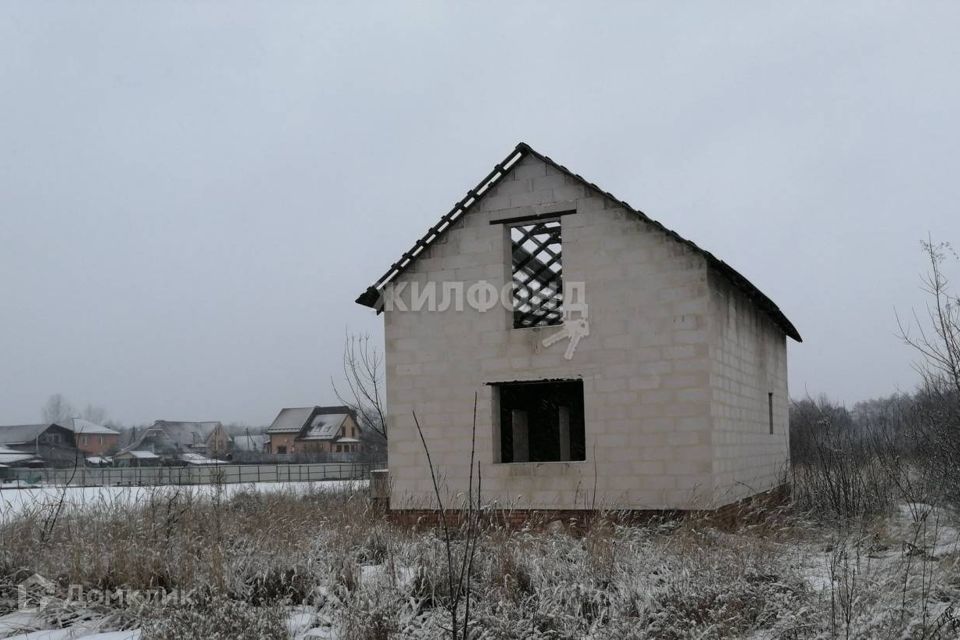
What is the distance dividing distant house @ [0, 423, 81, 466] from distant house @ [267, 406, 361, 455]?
18067 mm

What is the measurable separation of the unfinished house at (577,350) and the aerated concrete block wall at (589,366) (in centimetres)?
2

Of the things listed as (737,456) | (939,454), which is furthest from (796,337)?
(939,454)

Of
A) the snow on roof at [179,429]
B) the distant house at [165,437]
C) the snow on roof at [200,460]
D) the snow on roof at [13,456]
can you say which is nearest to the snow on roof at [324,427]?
the distant house at [165,437]

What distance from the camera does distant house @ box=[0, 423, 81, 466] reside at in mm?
72625

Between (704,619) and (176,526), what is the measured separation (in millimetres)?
5889

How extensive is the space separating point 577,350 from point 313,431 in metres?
67.5

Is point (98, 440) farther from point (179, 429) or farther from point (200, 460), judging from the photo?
point (200, 460)

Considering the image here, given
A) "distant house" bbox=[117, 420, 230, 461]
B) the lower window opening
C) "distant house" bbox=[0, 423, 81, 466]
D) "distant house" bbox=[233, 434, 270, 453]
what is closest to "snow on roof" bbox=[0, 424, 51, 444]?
"distant house" bbox=[0, 423, 81, 466]

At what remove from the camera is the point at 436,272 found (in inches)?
538

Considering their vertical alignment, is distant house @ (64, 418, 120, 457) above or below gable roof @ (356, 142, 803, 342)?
below

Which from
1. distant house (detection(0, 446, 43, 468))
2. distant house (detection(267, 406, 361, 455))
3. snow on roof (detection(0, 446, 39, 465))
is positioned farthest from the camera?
distant house (detection(267, 406, 361, 455))

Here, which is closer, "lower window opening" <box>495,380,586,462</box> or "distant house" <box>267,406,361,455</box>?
"lower window opening" <box>495,380,586,462</box>

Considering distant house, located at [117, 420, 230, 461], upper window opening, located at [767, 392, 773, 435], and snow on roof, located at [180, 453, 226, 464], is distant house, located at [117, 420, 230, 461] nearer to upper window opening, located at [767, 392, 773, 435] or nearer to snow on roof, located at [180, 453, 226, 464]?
snow on roof, located at [180, 453, 226, 464]

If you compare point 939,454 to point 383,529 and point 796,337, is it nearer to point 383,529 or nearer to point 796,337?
point 383,529
